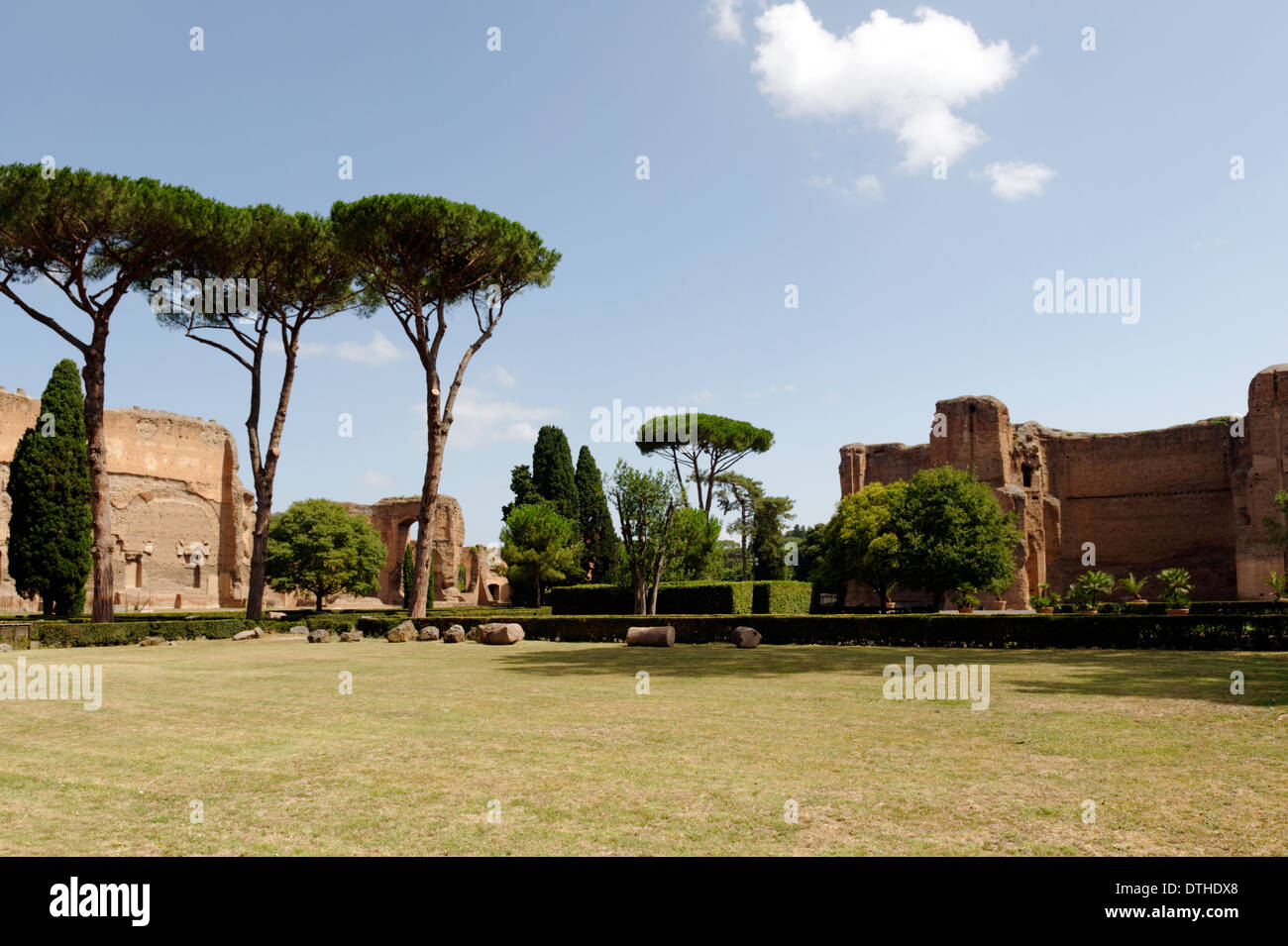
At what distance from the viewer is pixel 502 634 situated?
65.3ft

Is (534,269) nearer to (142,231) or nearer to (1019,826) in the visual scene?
(142,231)

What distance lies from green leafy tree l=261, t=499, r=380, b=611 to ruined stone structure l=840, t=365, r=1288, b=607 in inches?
1006

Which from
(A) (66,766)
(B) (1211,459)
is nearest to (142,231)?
(A) (66,766)

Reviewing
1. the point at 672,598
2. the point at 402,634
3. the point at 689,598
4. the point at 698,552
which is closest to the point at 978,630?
the point at 689,598

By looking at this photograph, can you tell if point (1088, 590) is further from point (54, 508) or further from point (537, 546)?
point (54, 508)

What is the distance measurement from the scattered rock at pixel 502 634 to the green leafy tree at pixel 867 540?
14143 mm

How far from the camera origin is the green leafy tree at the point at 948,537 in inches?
1102

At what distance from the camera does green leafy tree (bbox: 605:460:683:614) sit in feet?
88.0

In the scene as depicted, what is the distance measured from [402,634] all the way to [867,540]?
57.0 feet

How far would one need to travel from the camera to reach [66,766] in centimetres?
591

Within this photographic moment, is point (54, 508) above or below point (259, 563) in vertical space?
above

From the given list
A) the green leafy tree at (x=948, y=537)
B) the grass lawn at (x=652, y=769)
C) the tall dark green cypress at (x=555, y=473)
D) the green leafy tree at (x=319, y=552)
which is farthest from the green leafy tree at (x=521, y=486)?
the grass lawn at (x=652, y=769)

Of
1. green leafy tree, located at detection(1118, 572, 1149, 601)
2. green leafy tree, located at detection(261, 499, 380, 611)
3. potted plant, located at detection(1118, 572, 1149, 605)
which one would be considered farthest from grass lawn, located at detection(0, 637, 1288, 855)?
green leafy tree, located at detection(261, 499, 380, 611)

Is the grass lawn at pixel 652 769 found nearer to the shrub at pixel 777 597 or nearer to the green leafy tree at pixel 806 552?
the shrub at pixel 777 597
